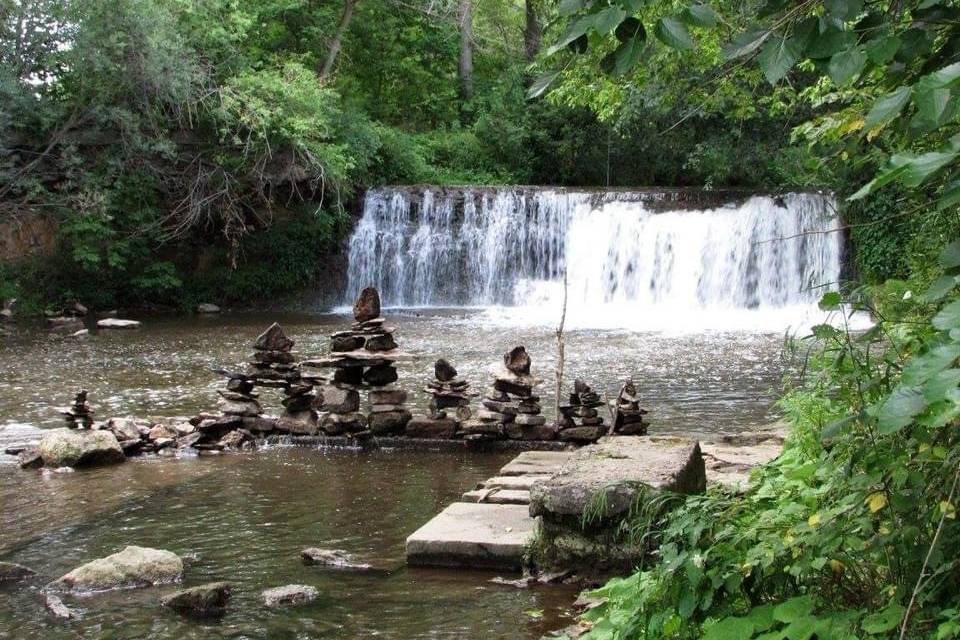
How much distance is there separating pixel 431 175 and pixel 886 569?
26.7m

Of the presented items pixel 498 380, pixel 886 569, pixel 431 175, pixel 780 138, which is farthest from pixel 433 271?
pixel 886 569

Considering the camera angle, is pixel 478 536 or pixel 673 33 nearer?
pixel 673 33

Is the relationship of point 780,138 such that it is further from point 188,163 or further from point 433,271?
point 188,163

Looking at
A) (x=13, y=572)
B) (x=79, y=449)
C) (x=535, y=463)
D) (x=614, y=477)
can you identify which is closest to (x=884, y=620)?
(x=614, y=477)

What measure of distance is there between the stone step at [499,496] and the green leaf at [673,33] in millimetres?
4695

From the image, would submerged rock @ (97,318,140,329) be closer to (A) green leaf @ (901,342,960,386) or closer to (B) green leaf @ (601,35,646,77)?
(B) green leaf @ (601,35,646,77)

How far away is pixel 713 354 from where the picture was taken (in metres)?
16.3

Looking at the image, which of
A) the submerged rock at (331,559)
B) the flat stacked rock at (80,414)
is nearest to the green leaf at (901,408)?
the submerged rock at (331,559)

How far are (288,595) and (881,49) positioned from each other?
4205 millimetres

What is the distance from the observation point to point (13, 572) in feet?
20.1

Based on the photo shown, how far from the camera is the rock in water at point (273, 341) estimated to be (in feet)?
33.9

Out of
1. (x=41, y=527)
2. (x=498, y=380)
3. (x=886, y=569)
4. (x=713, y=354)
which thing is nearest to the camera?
(x=886, y=569)

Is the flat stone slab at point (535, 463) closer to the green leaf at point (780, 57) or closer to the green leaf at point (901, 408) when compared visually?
the green leaf at point (780, 57)

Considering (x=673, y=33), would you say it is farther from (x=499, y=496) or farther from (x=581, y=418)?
(x=581, y=418)
